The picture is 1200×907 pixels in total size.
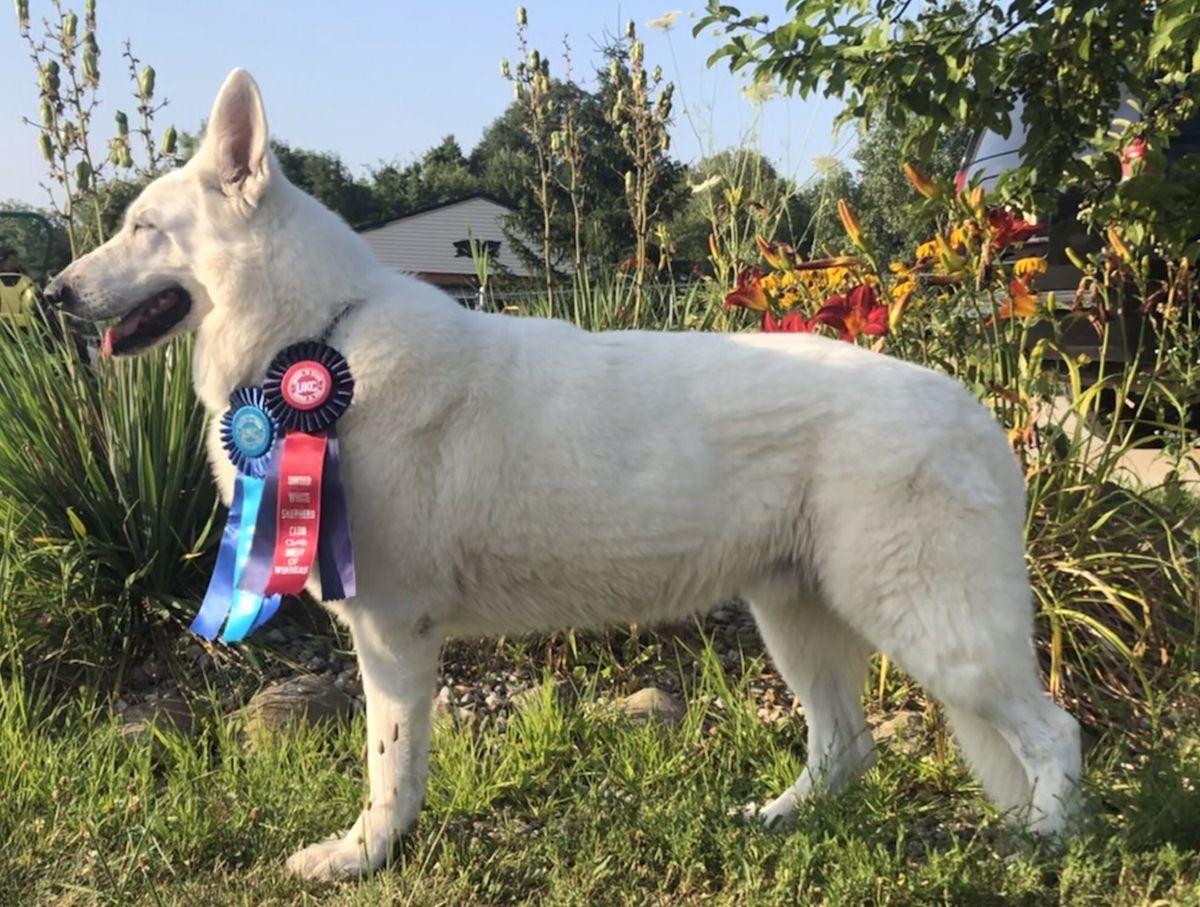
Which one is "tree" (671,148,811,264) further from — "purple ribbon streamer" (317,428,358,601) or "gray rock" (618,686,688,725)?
"purple ribbon streamer" (317,428,358,601)

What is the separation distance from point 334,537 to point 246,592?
0.41 m

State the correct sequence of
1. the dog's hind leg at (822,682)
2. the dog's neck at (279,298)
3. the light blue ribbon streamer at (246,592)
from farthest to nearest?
the dog's hind leg at (822,682) → the light blue ribbon streamer at (246,592) → the dog's neck at (279,298)

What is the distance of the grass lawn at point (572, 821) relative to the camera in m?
2.19

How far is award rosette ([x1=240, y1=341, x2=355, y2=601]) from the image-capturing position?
2336 mm

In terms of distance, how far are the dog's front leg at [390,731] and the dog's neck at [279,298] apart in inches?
27.3

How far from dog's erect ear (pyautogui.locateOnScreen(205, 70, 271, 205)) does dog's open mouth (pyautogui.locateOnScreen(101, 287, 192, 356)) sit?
12.2 inches

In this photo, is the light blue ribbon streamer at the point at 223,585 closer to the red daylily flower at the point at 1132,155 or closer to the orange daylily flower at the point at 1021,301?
the orange daylily flower at the point at 1021,301

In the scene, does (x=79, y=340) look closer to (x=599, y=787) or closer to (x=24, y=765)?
(x=24, y=765)

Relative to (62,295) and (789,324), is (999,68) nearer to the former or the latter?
(789,324)

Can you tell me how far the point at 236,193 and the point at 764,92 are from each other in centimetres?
300

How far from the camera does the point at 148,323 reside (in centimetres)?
248

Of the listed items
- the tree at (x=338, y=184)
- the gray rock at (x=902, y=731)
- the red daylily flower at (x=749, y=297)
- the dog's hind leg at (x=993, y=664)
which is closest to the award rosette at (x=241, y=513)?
the dog's hind leg at (x=993, y=664)

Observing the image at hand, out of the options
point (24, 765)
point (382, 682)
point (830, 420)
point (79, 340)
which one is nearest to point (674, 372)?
point (830, 420)

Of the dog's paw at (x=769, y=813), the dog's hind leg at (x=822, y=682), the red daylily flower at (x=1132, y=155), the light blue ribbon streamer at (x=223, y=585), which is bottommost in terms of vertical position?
the dog's paw at (x=769, y=813)
